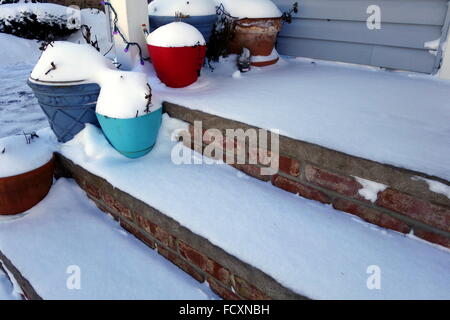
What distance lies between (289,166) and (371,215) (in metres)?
0.35

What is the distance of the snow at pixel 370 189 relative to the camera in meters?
1.12

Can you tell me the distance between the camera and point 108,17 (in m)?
2.10

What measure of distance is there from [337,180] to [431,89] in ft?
3.73

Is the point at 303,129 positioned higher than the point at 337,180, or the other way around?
the point at 303,129

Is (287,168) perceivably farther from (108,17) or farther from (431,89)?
(108,17)

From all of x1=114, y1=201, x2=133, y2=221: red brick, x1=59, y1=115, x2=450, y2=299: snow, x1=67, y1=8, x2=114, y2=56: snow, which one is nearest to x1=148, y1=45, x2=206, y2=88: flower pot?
x1=59, y1=115, x2=450, y2=299: snow

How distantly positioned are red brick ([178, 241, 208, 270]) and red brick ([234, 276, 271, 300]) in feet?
0.48

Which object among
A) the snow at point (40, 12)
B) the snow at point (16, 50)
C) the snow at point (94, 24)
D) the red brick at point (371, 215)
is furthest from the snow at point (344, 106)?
the snow at point (40, 12)

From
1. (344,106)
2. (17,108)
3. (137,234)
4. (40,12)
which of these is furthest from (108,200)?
(40,12)

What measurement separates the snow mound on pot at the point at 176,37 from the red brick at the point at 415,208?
→ 1.23 meters

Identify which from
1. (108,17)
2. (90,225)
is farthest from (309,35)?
(90,225)

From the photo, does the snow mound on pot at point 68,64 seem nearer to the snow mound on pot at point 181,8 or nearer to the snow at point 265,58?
the snow mound on pot at point 181,8

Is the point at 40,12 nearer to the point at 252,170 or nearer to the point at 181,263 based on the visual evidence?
the point at 252,170

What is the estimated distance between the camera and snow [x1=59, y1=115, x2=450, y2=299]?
932 millimetres
